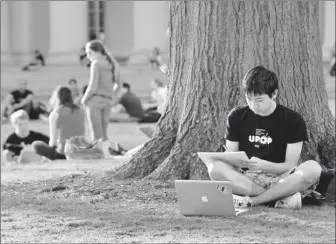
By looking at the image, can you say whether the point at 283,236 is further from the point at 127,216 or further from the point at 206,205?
the point at 127,216

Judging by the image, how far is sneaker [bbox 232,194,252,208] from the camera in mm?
7609

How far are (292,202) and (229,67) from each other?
148 cm

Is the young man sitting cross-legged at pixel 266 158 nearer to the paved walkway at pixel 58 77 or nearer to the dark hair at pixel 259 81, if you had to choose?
the dark hair at pixel 259 81

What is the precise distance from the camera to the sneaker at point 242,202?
25.0ft

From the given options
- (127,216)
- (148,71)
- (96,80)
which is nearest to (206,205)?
(127,216)

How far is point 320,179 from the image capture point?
25.8ft

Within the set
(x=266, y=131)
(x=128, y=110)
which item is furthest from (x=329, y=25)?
(x=266, y=131)

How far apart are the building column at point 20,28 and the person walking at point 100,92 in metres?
19.3

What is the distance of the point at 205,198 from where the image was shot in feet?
23.4

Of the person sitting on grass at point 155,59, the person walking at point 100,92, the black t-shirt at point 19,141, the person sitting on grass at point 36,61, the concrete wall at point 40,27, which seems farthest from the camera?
the concrete wall at point 40,27

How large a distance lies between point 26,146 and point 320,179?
22.6 feet

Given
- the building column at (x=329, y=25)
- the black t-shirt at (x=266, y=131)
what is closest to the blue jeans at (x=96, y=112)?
the black t-shirt at (x=266, y=131)

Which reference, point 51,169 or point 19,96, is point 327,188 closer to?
point 51,169

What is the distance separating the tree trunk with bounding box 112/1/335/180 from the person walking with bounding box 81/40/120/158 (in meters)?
5.03
